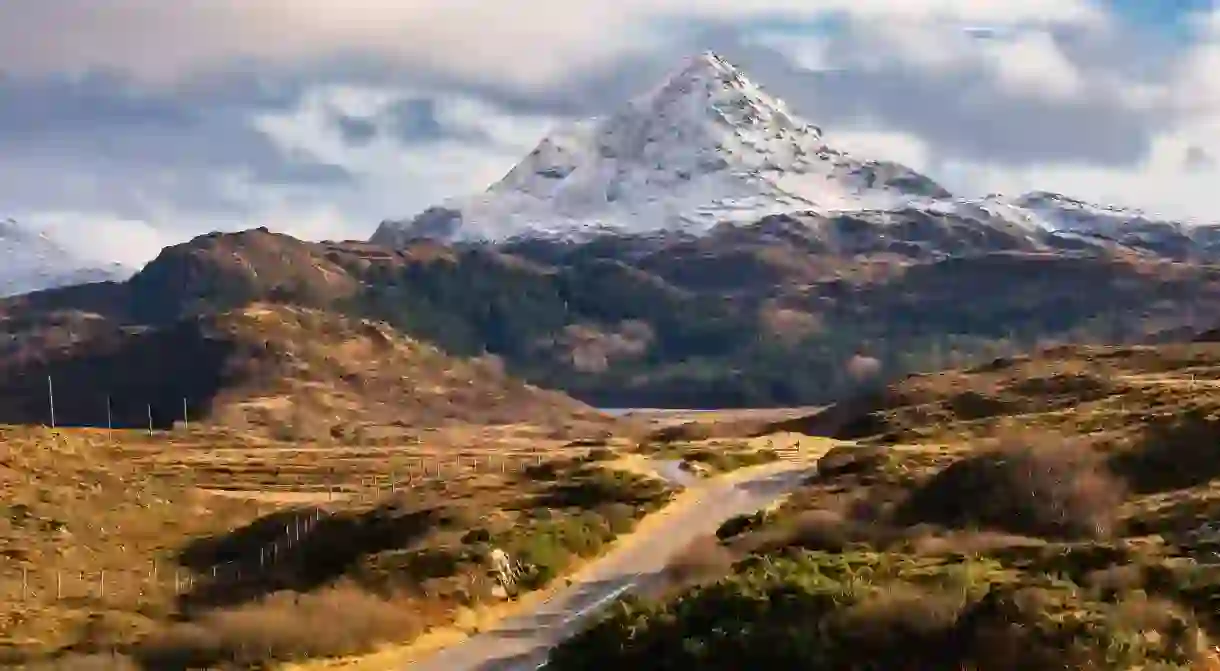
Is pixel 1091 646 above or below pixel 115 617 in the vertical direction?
above

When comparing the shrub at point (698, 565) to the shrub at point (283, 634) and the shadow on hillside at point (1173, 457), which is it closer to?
the shrub at point (283, 634)

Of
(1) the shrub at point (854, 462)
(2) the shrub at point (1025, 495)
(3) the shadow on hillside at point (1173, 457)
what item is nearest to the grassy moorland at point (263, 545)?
(1) the shrub at point (854, 462)

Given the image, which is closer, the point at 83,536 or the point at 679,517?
the point at 679,517

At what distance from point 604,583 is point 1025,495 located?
34.5 feet

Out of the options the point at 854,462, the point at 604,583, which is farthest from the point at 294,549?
the point at 604,583

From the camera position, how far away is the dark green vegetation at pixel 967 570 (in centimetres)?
1711

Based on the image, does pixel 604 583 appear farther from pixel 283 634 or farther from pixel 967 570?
pixel 967 570

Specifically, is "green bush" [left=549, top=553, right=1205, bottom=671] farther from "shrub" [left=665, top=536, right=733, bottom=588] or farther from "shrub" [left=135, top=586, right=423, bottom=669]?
"shrub" [left=135, top=586, right=423, bottom=669]

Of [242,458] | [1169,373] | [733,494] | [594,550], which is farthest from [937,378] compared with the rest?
[594,550]

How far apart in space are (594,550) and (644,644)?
1770 cm

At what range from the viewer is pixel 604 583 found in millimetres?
32000

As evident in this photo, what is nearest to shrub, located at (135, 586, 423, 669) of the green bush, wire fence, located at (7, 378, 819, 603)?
the green bush

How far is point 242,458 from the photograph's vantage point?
107 m

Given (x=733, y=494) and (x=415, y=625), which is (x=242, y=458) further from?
(x=415, y=625)
